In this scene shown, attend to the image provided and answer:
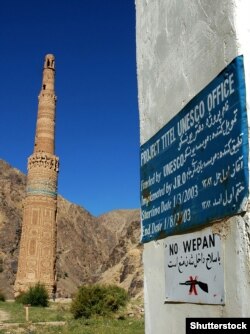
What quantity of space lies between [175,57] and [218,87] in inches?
30.8

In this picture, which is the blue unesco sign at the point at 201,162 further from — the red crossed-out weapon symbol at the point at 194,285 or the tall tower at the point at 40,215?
the tall tower at the point at 40,215

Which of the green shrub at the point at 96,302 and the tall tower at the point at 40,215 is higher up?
the tall tower at the point at 40,215

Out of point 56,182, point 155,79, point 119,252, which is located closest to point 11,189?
point 119,252

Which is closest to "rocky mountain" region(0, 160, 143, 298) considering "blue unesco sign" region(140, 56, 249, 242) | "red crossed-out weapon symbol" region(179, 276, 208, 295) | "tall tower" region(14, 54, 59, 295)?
"tall tower" region(14, 54, 59, 295)

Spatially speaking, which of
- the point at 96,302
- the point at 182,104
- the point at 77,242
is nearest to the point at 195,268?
the point at 182,104

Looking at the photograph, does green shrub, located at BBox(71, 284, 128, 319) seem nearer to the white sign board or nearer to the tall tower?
the tall tower

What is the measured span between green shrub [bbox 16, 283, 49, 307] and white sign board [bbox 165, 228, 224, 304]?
25.9 meters

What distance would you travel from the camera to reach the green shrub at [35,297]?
27.0 metres

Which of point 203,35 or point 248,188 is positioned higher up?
point 203,35

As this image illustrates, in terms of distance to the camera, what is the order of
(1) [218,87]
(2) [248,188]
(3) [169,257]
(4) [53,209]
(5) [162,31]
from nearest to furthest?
(2) [248,188] → (1) [218,87] → (3) [169,257] → (5) [162,31] → (4) [53,209]

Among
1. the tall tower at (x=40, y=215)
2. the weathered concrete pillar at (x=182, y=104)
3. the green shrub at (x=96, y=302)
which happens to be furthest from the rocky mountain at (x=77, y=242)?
the weathered concrete pillar at (x=182, y=104)

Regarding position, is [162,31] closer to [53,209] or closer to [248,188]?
[248,188]

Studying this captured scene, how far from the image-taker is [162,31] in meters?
3.30

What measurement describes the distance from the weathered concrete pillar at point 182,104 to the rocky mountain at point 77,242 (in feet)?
101
